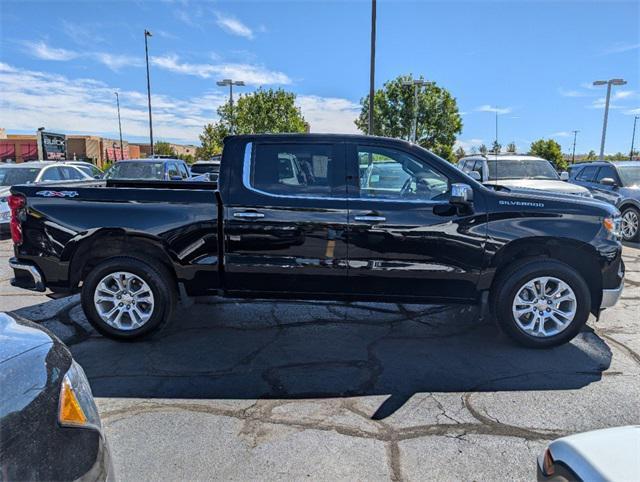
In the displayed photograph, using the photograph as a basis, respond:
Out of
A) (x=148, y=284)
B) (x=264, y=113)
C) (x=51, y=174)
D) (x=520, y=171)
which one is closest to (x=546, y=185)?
(x=520, y=171)

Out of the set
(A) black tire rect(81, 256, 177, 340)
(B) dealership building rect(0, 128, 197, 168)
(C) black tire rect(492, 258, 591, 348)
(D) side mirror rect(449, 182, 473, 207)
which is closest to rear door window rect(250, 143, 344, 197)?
(D) side mirror rect(449, 182, 473, 207)

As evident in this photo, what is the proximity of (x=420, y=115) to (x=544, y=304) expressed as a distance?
157 feet

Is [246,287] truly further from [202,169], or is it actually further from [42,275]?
[202,169]

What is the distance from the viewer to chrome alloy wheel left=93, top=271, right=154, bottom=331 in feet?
14.6

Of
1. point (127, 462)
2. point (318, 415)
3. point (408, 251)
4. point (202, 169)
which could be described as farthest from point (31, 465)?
point (202, 169)

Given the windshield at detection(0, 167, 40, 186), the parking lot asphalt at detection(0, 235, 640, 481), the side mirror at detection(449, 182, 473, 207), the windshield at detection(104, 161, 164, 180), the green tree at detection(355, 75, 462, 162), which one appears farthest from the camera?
the green tree at detection(355, 75, 462, 162)

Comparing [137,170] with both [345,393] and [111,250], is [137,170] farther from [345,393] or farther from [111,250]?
[345,393]

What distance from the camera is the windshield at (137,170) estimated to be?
12.2m

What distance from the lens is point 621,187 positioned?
11.2 m

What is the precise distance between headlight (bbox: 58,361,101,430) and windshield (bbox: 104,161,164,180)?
10785 millimetres

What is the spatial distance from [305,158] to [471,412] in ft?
8.51

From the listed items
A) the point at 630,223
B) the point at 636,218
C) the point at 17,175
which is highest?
the point at 17,175

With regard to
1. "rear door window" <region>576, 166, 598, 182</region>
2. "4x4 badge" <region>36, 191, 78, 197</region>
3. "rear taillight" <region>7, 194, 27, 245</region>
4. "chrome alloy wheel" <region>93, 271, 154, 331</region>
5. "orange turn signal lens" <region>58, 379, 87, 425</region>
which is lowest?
"chrome alloy wheel" <region>93, 271, 154, 331</region>

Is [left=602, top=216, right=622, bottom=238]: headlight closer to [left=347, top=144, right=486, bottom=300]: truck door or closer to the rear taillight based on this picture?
[left=347, top=144, right=486, bottom=300]: truck door
